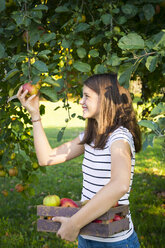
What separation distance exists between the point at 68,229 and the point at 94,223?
0.10 meters

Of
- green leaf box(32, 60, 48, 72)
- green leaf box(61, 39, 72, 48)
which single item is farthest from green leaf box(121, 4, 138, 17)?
green leaf box(32, 60, 48, 72)

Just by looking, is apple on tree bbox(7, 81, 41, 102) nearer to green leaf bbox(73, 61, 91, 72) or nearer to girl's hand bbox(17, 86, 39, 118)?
girl's hand bbox(17, 86, 39, 118)

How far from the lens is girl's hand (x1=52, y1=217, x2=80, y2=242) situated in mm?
1201

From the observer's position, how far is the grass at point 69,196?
298cm

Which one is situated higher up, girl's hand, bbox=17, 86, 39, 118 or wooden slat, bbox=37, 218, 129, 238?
girl's hand, bbox=17, 86, 39, 118

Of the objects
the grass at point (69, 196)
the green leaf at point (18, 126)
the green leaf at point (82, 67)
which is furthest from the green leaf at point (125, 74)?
the grass at point (69, 196)

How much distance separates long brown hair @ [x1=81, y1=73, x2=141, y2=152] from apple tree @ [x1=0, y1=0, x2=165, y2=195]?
0.08 meters

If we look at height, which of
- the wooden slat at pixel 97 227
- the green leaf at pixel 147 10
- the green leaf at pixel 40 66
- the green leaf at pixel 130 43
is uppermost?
the green leaf at pixel 147 10

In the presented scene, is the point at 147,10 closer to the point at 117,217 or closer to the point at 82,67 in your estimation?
the point at 82,67

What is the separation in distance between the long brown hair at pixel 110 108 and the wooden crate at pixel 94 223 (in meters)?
0.31

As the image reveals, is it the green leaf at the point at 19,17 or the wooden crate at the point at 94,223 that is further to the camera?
the green leaf at the point at 19,17

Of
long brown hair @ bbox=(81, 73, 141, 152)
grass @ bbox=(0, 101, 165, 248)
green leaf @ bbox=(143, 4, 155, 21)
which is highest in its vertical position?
green leaf @ bbox=(143, 4, 155, 21)

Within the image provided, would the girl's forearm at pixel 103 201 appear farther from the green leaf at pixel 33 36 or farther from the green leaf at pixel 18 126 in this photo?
the green leaf at pixel 18 126

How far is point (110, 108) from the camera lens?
1.45 m
